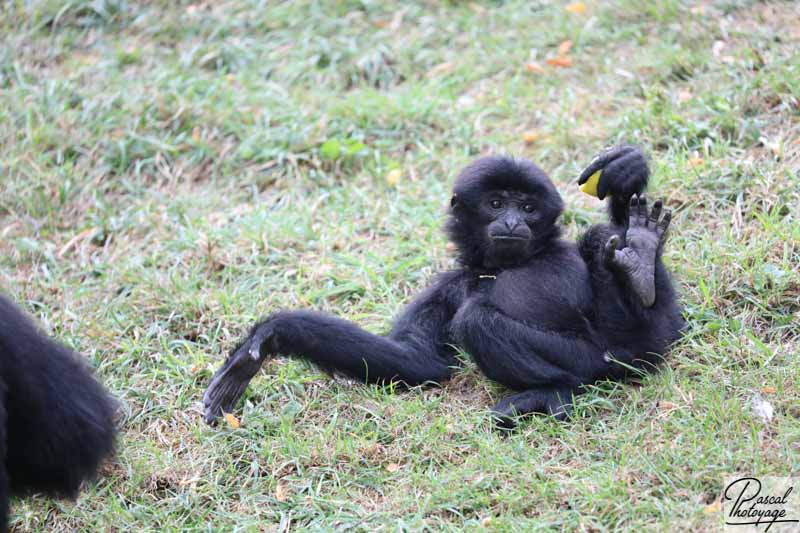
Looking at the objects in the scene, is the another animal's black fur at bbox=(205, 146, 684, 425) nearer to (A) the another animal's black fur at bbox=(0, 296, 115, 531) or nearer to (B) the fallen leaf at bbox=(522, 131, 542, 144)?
(A) the another animal's black fur at bbox=(0, 296, 115, 531)

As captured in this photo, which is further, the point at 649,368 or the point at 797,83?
the point at 797,83

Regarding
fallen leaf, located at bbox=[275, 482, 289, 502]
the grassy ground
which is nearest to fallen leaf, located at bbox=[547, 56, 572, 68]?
the grassy ground

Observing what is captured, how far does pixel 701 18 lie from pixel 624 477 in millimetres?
5359

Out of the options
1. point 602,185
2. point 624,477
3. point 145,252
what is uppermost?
point 602,185

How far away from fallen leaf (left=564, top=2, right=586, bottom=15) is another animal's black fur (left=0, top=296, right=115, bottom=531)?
20.9 ft

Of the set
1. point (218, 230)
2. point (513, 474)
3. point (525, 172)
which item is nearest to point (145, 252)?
point (218, 230)

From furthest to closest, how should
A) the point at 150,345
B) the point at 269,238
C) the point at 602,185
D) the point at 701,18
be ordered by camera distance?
the point at 701,18, the point at 269,238, the point at 150,345, the point at 602,185

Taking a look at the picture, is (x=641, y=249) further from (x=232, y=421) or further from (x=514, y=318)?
(x=232, y=421)

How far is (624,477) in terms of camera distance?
4480mm

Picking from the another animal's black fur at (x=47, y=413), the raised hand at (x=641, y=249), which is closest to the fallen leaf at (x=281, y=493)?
the another animal's black fur at (x=47, y=413)

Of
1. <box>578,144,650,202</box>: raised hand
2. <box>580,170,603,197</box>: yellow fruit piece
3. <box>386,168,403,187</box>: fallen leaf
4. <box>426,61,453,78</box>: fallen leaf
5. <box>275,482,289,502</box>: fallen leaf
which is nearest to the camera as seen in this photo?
<box>275,482,289,502</box>: fallen leaf

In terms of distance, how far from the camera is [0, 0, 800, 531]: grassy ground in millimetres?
4789

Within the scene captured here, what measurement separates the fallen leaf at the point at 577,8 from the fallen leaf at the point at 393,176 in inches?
109

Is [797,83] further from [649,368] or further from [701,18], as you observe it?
[649,368]
